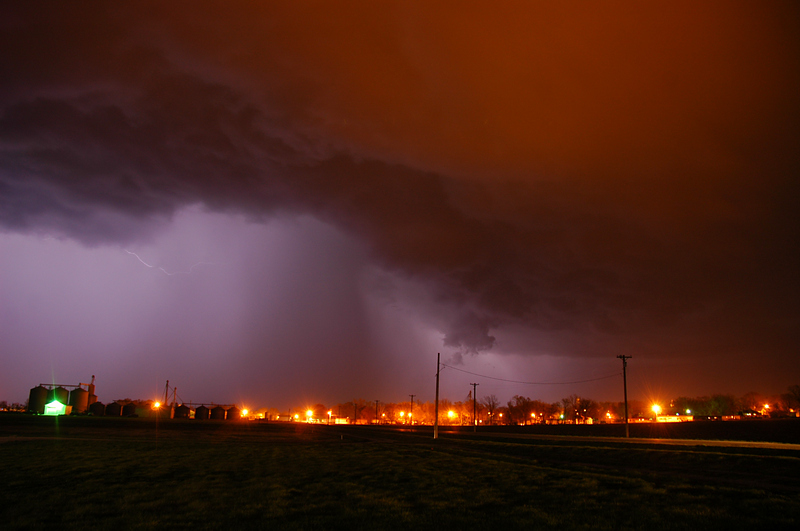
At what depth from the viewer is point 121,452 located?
2920 centimetres

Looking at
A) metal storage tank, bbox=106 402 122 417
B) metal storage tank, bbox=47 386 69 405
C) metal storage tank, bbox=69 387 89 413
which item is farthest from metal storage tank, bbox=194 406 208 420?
metal storage tank, bbox=47 386 69 405

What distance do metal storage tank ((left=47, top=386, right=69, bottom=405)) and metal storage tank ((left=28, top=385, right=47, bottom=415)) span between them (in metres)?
1.08

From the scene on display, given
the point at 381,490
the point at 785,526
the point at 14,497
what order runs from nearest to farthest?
the point at 785,526
the point at 14,497
the point at 381,490

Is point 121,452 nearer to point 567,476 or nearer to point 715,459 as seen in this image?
point 567,476

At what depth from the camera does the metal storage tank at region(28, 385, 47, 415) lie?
123 m

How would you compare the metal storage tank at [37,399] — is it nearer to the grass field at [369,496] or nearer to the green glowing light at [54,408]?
the green glowing light at [54,408]

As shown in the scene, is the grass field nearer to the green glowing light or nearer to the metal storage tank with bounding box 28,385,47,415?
the green glowing light

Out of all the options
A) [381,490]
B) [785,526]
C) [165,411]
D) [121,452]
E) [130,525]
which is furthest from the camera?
[165,411]

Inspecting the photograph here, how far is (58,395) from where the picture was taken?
126938 millimetres

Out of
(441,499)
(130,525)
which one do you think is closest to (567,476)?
(441,499)

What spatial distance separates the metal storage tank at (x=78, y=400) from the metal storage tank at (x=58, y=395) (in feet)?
6.00

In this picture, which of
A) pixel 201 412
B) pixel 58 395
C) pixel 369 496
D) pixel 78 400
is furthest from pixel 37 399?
pixel 369 496

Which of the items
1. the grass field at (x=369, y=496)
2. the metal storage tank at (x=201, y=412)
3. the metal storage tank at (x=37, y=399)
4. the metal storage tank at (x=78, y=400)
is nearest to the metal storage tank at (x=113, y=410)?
the metal storage tank at (x=78, y=400)

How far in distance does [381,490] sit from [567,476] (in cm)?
933
